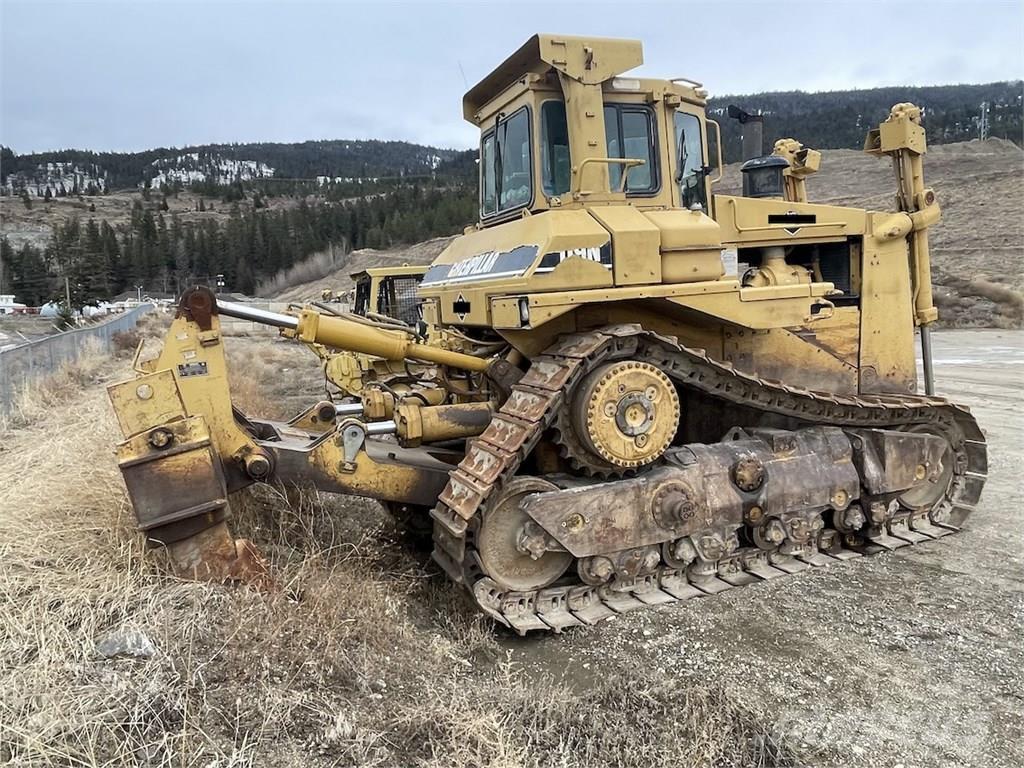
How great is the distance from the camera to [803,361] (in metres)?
6.60

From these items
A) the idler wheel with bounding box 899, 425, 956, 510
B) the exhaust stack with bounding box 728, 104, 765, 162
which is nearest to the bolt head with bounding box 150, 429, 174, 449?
the exhaust stack with bounding box 728, 104, 765, 162

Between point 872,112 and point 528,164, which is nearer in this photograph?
point 528,164

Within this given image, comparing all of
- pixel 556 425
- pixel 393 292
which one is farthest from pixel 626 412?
pixel 393 292

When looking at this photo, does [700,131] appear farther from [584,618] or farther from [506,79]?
[584,618]

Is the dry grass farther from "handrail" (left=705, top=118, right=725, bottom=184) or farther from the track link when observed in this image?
"handrail" (left=705, top=118, right=725, bottom=184)

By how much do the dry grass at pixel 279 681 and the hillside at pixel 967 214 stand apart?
963 inches

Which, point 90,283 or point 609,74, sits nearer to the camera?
point 609,74

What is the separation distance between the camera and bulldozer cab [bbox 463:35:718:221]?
18.4ft

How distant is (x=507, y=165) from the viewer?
6316mm

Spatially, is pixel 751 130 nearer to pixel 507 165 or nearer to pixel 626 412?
pixel 507 165

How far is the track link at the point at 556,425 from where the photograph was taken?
Result: 4.97 m

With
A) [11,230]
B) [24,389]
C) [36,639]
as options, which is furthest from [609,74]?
[11,230]

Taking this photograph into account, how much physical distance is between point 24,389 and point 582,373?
29.8 feet

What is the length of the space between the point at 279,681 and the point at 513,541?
1868 mm
